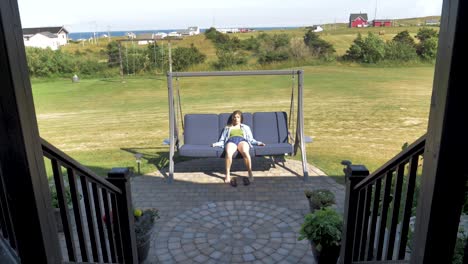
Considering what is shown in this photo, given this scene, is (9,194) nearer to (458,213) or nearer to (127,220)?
(127,220)

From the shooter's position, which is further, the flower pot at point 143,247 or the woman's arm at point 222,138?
the woman's arm at point 222,138

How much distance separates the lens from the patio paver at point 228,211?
3.35 meters

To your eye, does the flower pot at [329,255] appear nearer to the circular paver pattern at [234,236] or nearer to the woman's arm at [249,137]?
the circular paver pattern at [234,236]

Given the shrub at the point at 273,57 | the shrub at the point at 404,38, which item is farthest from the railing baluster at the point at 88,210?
the shrub at the point at 404,38

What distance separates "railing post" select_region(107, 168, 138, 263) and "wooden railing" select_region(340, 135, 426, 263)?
147 cm

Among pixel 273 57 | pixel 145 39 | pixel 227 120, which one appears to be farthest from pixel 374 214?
pixel 273 57

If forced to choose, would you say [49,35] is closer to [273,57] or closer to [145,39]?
[273,57]

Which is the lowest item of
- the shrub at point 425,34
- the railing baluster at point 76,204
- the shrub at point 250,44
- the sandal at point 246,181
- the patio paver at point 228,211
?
the patio paver at point 228,211

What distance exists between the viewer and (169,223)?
3891 mm

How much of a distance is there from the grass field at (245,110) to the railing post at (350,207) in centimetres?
274

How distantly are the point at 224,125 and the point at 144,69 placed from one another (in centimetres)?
1511

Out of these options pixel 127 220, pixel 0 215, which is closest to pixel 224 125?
pixel 127 220

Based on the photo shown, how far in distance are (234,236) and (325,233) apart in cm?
109

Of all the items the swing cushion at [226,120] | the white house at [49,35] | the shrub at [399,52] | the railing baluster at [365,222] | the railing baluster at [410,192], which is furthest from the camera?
the white house at [49,35]
